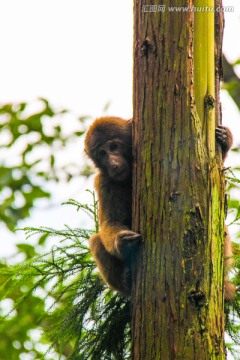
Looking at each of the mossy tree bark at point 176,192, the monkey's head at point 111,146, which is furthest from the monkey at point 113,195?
the mossy tree bark at point 176,192

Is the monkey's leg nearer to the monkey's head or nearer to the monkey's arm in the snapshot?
the monkey's arm

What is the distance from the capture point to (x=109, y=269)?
Result: 18.2ft

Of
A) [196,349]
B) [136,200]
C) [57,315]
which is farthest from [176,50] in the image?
[57,315]

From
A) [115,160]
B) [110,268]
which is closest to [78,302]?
[110,268]

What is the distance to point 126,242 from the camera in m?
4.42

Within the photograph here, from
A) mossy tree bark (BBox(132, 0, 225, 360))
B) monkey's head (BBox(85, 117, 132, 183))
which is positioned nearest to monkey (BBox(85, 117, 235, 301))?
monkey's head (BBox(85, 117, 132, 183))

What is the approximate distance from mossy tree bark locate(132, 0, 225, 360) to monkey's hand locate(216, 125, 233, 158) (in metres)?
0.20

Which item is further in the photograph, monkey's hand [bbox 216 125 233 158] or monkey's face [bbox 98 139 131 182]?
monkey's face [bbox 98 139 131 182]

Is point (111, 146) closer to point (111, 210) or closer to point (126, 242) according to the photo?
point (111, 210)

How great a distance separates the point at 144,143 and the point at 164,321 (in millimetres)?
1159

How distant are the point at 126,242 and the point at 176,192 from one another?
533 millimetres

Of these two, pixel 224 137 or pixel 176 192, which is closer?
pixel 176 192

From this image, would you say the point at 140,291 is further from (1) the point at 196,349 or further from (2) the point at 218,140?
(2) the point at 218,140

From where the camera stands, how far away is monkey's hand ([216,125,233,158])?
4566 millimetres
